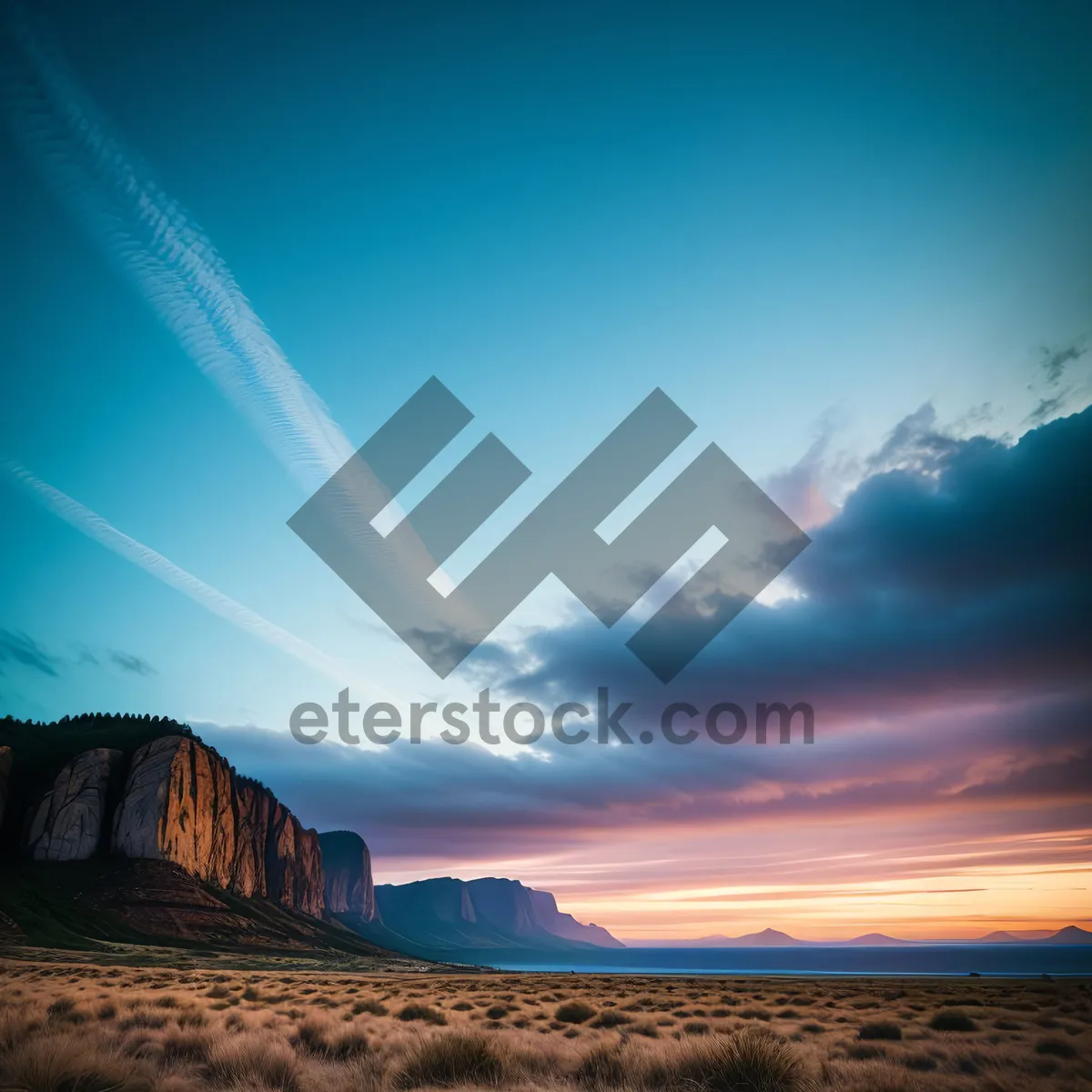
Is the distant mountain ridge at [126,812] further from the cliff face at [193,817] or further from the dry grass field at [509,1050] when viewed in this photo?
the dry grass field at [509,1050]

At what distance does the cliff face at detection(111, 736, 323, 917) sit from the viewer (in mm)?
105562

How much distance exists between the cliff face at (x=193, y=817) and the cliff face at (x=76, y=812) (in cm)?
366

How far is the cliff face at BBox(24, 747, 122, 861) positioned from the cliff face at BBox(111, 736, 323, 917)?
12.0ft

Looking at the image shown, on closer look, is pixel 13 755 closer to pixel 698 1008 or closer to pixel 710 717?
pixel 710 717

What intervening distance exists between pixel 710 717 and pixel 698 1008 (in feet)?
99.7

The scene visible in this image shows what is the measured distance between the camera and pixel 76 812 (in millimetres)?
103875

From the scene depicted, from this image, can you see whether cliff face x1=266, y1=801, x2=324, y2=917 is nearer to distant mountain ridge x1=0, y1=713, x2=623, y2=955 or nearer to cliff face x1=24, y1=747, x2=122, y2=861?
distant mountain ridge x1=0, y1=713, x2=623, y2=955

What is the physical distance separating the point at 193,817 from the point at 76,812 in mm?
19419

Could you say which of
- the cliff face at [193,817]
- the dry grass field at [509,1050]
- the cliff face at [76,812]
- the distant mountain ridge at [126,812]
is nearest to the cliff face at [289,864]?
the cliff face at [193,817]

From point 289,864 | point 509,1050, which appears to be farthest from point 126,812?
point 509,1050

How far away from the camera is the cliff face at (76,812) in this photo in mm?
100375

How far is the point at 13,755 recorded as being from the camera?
4636 inches

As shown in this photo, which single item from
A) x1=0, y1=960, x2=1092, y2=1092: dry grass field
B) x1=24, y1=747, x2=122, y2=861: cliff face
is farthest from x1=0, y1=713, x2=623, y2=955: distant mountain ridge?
x1=0, y1=960, x2=1092, y2=1092: dry grass field

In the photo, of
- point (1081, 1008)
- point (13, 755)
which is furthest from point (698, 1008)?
point (13, 755)
